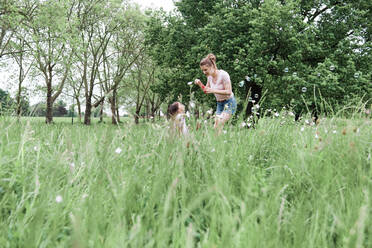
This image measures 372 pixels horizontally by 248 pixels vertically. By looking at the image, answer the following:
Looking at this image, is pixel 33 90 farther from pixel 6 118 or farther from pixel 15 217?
pixel 15 217

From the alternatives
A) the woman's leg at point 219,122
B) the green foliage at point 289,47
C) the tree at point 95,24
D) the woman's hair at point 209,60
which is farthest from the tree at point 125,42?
the woman's leg at point 219,122

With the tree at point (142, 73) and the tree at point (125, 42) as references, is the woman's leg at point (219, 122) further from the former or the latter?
the tree at point (142, 73)

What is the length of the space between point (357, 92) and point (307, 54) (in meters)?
3.70

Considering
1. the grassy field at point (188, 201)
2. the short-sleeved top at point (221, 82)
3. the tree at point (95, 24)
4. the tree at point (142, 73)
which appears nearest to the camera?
the grassy field at point (188, 201)

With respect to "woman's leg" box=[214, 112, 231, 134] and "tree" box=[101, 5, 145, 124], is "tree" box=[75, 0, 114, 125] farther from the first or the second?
"woman's leg" box=[214, 112, 231, 134]

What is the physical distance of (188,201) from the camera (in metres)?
1.70

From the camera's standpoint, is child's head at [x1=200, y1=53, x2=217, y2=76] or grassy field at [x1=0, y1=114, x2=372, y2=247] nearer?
grassy field at [x1=0, y1=114, x2=372, y2=247]

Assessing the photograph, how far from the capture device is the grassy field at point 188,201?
3.89 feet

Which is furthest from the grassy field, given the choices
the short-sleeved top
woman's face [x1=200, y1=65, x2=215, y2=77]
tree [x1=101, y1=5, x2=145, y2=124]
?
tree [x1=101, y1=5, x2=145, y2=124]

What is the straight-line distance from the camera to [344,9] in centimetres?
1631

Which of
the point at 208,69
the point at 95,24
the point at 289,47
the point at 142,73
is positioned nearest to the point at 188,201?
the point at 208,69

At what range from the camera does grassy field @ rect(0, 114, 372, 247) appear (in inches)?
46.7

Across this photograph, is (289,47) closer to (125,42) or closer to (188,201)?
(188,201)

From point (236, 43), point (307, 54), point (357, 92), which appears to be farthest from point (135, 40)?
point (357, 92)
